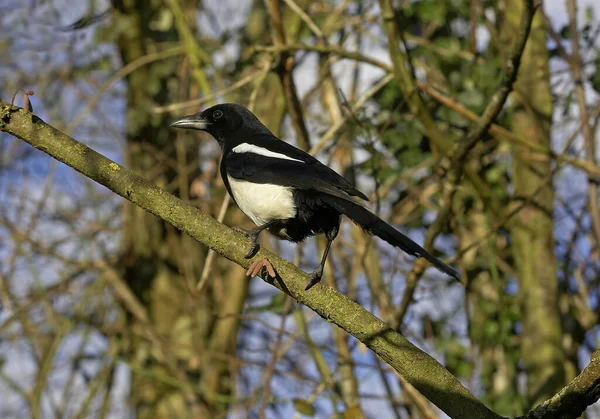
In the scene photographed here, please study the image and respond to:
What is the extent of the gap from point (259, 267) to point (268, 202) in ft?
2.48

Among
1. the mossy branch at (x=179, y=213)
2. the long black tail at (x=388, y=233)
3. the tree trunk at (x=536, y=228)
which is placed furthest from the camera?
the tree trunk at (x=536, y=228)

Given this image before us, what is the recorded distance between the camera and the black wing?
2.76m

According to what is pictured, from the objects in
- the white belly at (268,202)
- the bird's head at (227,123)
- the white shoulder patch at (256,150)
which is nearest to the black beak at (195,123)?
the bird's head at (227,123)

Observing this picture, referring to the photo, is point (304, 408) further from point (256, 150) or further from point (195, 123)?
point (195, 123)

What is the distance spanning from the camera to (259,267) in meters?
2.22

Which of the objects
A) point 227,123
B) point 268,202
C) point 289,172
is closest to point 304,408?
point 268,202

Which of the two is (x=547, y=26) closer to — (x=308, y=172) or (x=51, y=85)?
(x=308, y=172)

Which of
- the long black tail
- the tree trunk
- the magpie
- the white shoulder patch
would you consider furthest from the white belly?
the tree trunk

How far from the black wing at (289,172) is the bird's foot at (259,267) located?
52cm

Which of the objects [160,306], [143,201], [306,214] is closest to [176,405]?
[160,306]

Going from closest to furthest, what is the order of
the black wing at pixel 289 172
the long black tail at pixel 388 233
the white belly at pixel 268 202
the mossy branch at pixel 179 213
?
the mossy branch at pixel 179 213, the long black tail at pixel 388 233, the black wing at pixel 289 172, the white belly at pixel 268 202

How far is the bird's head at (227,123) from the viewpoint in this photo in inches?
142

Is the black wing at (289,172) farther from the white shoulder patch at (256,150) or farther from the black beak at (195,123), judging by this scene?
the black beak at (195,123)

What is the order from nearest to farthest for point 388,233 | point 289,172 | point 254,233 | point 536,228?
point 388,233 → point 254,233 → point 289,172 → point 536,228
